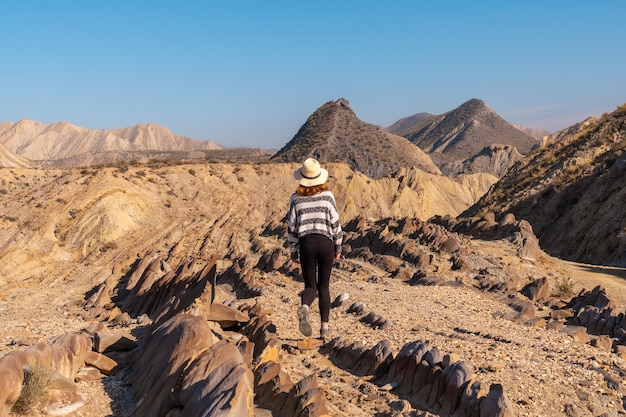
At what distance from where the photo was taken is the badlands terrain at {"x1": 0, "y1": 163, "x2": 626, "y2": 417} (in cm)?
584

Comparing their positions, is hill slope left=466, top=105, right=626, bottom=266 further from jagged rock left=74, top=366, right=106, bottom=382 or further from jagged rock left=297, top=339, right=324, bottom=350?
jagged rock left=74, top=366, right=106, bottom=382

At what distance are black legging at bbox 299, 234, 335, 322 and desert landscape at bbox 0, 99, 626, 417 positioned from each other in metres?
0.69

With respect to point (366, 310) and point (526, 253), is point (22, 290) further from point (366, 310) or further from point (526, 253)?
point (526, 253)

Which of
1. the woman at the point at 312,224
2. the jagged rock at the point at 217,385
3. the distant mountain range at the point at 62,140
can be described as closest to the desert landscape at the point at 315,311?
the jagged rock at the point at 217,385

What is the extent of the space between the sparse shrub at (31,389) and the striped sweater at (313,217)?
3.29m

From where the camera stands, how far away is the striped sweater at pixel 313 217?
6938 millimetres

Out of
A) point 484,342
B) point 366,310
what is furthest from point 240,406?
point 366,310

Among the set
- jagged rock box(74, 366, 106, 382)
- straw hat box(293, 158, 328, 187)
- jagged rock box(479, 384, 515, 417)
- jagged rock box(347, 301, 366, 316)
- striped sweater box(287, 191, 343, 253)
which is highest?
straw hat box(293, 158, 328, 187)

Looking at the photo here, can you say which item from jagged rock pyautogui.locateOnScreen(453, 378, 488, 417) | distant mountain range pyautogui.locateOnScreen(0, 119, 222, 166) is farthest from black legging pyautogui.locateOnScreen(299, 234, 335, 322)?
distant mountain range pyautogui.locateOnScreen(0, 119, 222, 166)

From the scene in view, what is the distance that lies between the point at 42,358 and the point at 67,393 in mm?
573

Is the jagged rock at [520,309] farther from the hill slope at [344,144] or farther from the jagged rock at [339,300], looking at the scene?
the hill slope at [344,144]

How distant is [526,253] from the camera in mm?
17141

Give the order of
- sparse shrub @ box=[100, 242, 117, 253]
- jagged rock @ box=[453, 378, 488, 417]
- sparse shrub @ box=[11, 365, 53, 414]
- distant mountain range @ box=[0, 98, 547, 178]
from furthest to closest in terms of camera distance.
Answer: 1. distant mountain range @ box=[0, 98, 547, 178]
2. sparse shrub @ box=[100, 242, 117, 253]
3. jagged rock @ box=[453, 378, 488, 417]
4. sparse shrub @ box=[11, 365, 53, 414]

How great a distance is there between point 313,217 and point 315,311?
3.37 meters
